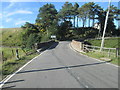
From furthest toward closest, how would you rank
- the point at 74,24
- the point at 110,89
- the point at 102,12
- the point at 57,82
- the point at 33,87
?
the point at 74,24
the point at 102,12
the point at 57,82
the point at 33,87
the point at 110,89

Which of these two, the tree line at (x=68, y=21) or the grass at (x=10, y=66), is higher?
the tree line at (x=68, y=21)

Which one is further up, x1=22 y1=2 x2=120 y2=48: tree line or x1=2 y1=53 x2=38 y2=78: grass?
x1=22 y1=2 x2=120 y2=48: tree line

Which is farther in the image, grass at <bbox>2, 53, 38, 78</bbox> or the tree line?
the tree line

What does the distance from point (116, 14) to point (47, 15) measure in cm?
3707

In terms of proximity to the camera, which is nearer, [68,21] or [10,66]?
[10,66]

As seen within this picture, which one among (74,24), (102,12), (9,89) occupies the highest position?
(102,12)

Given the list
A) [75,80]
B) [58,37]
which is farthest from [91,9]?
[75,80]

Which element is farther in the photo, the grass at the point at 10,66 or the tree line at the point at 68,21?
the tree line at the point at 68,21

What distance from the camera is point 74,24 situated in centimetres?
8575

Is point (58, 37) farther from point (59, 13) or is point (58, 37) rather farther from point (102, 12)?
point (102, 12)

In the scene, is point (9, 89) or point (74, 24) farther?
point (74, 24)

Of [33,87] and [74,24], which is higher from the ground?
[74,24]

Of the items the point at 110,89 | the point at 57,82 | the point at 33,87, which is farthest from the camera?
the point at 57,82

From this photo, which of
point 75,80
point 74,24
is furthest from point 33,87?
point 74,24
